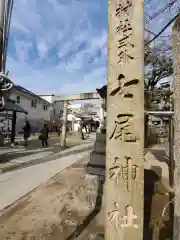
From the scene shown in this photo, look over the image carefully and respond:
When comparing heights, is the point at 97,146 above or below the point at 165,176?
above

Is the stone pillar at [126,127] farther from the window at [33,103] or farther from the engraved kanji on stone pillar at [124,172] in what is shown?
the window at [33,103]

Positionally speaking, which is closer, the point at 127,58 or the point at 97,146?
the point at 127,58

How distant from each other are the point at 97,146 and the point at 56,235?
207cm

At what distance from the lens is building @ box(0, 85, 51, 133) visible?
26.9 metres

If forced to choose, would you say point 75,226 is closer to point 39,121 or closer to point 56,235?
point 56,235

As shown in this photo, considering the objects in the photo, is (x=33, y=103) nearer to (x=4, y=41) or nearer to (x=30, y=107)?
(x=30, y=107)

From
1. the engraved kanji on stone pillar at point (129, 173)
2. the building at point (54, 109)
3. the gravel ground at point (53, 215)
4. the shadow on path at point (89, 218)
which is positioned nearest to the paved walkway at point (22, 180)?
the gravel ground at point (53, 215)

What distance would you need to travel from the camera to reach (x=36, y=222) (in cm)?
389

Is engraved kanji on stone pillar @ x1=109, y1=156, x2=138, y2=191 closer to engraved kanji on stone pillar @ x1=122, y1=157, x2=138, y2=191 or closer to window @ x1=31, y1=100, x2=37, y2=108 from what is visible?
engraved kanji on stone pillar @ x1=122, y1=157, x2=138, y2=191

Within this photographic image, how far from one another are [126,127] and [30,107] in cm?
2944

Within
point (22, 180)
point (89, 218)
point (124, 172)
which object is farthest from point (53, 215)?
point (22, 180)

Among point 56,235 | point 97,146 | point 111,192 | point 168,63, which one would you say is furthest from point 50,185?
point 168,63

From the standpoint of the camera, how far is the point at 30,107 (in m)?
30.3

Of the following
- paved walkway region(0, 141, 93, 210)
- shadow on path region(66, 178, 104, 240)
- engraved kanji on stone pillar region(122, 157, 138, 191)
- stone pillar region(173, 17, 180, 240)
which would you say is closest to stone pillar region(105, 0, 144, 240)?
engraved kanji on stone pillar region(122, 157, 138, 191)
